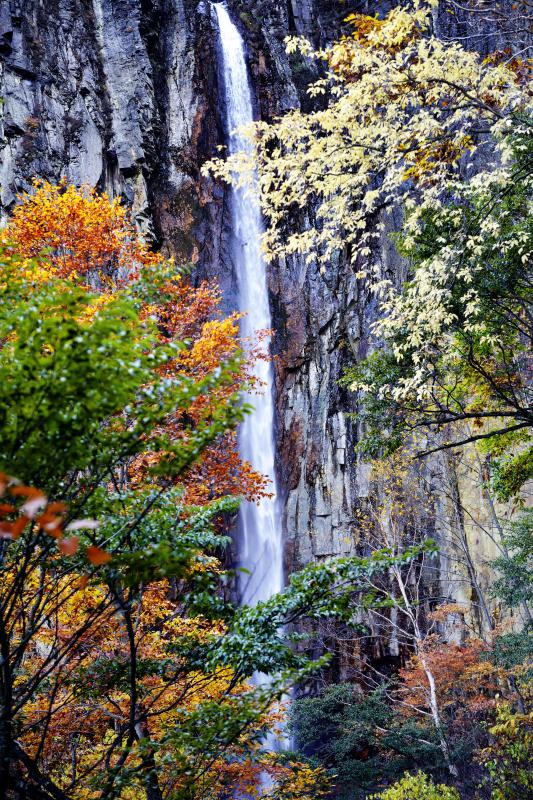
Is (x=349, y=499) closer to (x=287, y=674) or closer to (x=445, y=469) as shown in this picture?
Result: (x=445, y=469)

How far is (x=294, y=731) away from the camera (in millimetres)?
13969

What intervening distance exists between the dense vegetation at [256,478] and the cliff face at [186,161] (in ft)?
10.5

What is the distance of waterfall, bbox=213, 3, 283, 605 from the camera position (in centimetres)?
1934

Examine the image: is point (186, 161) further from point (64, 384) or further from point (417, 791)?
point (64, 384)

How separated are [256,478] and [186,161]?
15.5m

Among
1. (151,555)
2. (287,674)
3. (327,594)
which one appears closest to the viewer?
(151,555)

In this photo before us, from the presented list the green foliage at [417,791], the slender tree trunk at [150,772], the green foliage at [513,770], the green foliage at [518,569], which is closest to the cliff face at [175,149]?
the green foliage at [518,569]

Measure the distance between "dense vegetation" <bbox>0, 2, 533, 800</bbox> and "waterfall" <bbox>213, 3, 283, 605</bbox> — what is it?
5044 millimetres

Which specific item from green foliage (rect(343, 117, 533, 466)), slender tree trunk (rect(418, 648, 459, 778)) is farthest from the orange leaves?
slender tree trunk (rect(418, 648, 459, 778))

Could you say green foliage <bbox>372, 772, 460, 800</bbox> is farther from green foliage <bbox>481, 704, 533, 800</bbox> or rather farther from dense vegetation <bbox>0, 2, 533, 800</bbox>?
green foliage <bbox>481, 704, 533, 800</bbox>

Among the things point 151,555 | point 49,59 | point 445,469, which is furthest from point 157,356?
point 49,59

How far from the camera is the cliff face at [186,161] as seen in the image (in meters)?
18.4

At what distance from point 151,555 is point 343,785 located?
40.4 feet

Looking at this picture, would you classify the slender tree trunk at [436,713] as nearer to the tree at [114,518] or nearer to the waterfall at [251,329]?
the waterfall at [251,329]
